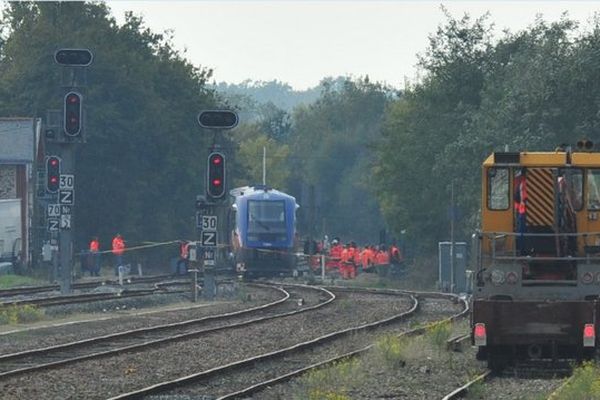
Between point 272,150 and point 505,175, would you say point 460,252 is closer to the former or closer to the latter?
point 505,175

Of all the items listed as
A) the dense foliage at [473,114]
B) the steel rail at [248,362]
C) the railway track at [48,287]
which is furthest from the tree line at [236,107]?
the steel rail at [248,362]

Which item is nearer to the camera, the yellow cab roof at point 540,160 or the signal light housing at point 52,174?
the yellow cab roof at point 540,160

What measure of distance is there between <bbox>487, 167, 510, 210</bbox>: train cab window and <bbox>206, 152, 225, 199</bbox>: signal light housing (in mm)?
18301

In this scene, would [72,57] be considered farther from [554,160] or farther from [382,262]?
[382,262]

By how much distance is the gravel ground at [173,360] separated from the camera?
19.1 metres

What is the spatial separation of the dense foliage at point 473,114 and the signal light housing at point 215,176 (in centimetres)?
1175

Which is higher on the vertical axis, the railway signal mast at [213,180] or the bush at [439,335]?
the railway signal mast at [213,180]

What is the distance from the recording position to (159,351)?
24.5 meters

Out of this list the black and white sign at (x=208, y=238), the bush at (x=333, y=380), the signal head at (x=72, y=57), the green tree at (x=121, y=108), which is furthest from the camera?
the green tree at (x=121, y=108)

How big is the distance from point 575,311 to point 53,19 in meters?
69.6

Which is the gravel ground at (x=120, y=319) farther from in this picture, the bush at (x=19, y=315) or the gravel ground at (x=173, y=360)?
the gravel ground at (x=173, y=360)

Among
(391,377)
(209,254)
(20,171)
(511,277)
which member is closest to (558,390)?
(511,277)

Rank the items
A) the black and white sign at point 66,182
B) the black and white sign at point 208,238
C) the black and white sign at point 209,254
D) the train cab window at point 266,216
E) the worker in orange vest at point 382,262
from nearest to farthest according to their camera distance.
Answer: the black and white sign at point 208,238 < the black and white sign at point 66,182 < the black and white sign at point 209,254 < the train cab window at point 266,216 < the worker in orange vest at point 382,262

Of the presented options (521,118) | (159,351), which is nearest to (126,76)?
(521,118)
